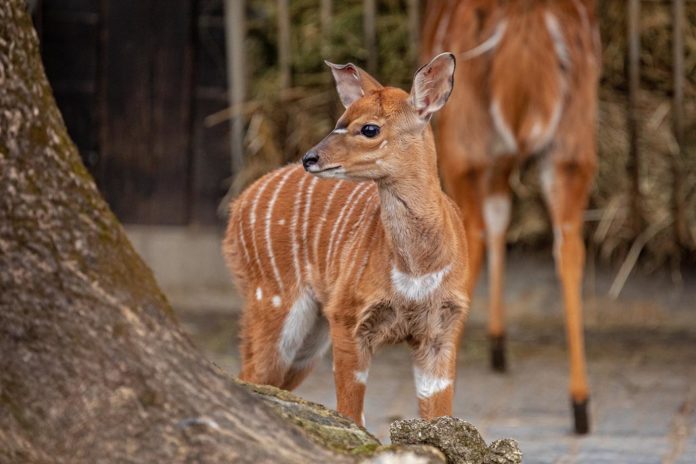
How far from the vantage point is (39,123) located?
348 cm

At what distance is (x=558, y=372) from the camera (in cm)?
677

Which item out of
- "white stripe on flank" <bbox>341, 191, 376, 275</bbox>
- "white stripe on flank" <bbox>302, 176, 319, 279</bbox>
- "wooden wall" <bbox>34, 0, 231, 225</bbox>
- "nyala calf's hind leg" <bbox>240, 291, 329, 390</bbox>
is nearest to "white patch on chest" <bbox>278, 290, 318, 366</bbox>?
"nyala calf's hind leg" <bbox>240, 291, 329, 390</bbox>

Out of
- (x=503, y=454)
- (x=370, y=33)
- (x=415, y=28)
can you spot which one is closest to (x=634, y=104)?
(x=415, y=28)

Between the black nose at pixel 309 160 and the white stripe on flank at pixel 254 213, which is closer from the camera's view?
the black nose at pixel 309 160

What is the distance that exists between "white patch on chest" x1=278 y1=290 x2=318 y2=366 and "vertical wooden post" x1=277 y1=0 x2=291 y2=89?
305cm

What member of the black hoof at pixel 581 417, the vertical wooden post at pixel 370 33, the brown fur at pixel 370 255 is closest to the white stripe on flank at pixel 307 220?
the brown fur at pixel 370 255

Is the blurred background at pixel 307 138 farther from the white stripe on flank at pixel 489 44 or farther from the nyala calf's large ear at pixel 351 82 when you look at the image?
the nyala calf's large ear at pixel 351 82

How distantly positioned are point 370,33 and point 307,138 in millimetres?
611

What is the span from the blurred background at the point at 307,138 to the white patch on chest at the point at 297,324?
1.99 meters

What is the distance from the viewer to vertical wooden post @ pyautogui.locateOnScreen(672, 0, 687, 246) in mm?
7270

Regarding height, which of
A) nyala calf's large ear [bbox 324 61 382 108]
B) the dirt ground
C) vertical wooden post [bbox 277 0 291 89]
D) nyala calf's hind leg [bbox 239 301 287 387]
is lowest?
the dirt ground

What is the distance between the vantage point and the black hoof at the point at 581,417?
576cm

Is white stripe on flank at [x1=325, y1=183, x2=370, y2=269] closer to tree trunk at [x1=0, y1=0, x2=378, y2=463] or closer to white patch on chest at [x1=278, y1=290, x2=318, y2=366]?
white patch on chest at [x1=278, y1=290, x2=318, y2=366]

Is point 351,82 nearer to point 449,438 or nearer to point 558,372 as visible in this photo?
point 449,438
